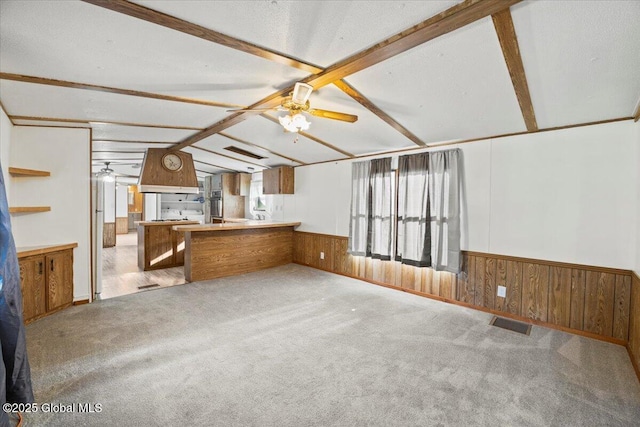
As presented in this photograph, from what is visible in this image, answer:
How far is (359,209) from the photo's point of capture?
4.92 meters

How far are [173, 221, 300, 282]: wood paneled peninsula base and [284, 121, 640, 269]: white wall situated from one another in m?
3.60

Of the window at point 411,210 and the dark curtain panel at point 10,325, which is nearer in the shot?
the dark curtain panel at point 10,325

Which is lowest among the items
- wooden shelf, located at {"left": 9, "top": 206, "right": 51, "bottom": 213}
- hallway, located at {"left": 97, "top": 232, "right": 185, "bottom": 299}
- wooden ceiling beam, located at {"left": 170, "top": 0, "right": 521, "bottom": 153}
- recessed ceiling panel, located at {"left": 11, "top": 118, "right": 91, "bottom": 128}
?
hallway, located at {"left": 97, "top": 232, "right": 185, "bottom": 299}

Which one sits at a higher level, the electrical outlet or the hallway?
the electrical outlet

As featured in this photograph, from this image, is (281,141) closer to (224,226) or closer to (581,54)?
(224,226)

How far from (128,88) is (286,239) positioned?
13.6ft

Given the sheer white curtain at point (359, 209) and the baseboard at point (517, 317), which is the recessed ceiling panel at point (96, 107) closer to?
the sheer white curtain at point (359, 209)

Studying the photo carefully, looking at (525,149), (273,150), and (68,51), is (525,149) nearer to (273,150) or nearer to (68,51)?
(273,150)

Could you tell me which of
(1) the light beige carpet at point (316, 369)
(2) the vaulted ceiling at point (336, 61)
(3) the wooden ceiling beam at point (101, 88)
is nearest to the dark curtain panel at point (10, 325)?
(1) the light beige carpet at point (316, 369)

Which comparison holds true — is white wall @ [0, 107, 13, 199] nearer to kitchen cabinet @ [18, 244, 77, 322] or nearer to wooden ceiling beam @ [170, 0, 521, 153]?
kitchen cabinet @ [18, 244, 77, 322]

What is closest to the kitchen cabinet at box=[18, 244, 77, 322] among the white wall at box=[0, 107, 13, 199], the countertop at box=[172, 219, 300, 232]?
the white wall at box=[0, 107, 13, 199]

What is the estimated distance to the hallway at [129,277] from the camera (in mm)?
4355

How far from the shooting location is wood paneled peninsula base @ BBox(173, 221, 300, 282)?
479cm

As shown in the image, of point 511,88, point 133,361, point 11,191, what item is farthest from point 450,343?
point 11,191
